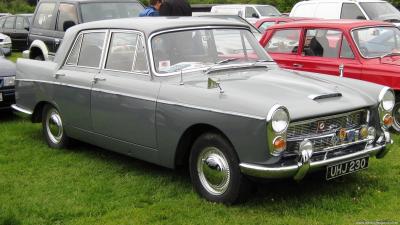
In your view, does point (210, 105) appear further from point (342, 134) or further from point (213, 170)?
point (342, 134)

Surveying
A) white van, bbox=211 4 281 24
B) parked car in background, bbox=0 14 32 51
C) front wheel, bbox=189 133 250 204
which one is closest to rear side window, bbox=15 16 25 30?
parked car in background, bbox=0 14 32 51

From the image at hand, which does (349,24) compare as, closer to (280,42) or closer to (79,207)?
(280,42)

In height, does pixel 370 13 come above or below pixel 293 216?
above

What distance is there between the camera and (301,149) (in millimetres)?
4457

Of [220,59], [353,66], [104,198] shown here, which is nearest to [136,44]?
[220,59]

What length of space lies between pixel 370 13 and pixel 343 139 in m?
9.54

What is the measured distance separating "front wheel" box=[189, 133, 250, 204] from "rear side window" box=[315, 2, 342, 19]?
381 inches

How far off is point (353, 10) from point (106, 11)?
6.24 m

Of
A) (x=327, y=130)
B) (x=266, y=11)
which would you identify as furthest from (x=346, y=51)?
(x=266, y=11)

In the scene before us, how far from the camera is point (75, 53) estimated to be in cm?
661

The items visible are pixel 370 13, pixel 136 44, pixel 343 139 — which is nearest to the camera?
pixel 343 139

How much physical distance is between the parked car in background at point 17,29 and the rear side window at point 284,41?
13.9 meters

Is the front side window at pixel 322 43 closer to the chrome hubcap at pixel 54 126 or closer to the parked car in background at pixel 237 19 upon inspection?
the parked car in background at pixel 237 19

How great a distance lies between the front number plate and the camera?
465 cm
